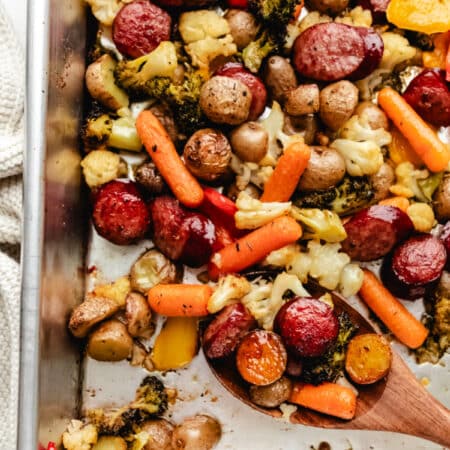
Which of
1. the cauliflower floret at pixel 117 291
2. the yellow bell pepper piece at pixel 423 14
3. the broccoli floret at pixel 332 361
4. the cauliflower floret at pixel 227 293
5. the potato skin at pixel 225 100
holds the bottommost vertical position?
the broccoli floret at pixel 332 361

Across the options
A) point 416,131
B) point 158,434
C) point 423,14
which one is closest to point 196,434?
point 158,434

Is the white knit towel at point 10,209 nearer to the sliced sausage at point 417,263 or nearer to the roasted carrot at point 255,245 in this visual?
the roasted carrot at point 255,245

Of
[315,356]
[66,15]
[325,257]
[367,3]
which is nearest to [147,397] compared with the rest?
[315,356]

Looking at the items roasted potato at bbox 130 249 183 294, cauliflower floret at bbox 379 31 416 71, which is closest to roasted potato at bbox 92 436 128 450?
roasted potato at bbox 130 249 183 294

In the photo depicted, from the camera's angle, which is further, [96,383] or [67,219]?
[96,383]

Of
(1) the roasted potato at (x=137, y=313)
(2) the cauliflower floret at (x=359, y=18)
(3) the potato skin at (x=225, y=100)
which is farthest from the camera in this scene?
(2) the cauliflower floret at (x=359, y=18)

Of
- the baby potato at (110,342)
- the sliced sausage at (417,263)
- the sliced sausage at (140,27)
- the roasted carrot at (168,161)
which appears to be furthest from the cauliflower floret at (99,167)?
the sliced sausage at (417,263)

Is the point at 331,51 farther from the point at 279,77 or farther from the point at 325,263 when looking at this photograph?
the point at 325,263

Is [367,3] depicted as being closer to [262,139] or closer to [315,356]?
[262,139]
